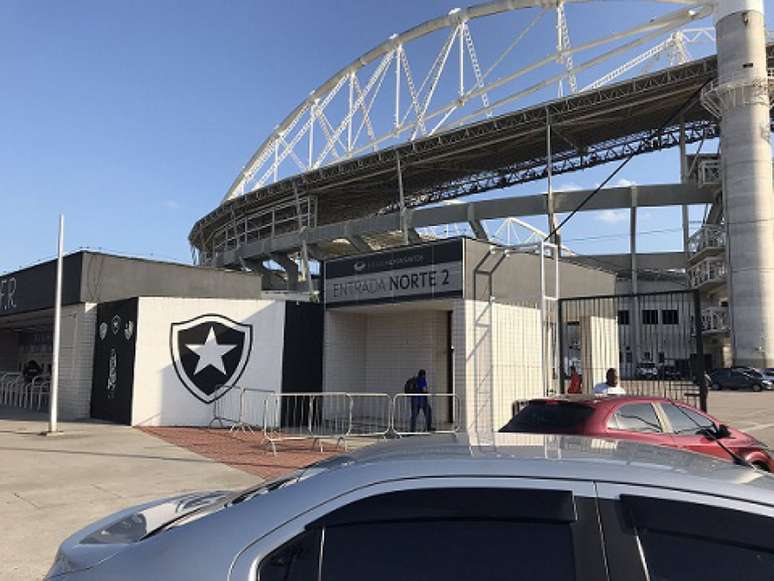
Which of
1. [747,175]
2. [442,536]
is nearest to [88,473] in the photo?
[442,536]

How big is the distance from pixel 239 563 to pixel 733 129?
172 feet

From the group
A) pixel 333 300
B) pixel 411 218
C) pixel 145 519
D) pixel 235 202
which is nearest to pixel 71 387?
pixel 333 300

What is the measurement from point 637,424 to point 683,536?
6.62m

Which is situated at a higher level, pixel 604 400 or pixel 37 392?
pixel 604 400

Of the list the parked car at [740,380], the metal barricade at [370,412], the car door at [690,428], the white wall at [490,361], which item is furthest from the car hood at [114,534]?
the parked car at [740,380]

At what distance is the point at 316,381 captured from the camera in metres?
18.8

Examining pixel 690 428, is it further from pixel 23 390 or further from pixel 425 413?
pixel 23 390

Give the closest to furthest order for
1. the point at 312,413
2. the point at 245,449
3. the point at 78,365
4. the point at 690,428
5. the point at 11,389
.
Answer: the point at 690,428, the point at 245,449, the point at 312,413, the point at 78,365, the point at 11,389

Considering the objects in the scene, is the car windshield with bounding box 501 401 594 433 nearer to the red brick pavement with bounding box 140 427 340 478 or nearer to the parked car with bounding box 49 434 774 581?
the red brick pavement with bounding box 140 427 340 478

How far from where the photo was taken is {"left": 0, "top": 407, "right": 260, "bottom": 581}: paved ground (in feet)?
21.6

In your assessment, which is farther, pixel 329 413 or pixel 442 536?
pixel 329 413

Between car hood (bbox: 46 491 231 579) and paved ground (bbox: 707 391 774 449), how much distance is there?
15124 millimetres

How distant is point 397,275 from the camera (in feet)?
55.3

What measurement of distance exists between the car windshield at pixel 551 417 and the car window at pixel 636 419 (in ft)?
1.10
